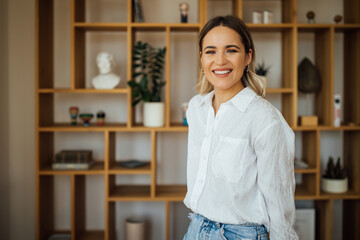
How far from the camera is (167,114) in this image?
8.50ft

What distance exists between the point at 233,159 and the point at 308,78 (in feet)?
5.77

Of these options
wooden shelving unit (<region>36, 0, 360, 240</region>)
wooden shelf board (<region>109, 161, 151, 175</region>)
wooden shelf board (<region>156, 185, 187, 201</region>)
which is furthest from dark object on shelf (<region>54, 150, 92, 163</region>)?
Result: wooden shelf board (<region>156, 185, 187, 201</region>)

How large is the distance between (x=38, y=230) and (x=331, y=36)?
2616 mm

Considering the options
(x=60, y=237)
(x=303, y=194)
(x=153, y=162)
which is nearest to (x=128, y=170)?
(x=153, y=162)

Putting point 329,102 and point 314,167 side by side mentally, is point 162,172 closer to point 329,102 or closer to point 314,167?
point 314,167

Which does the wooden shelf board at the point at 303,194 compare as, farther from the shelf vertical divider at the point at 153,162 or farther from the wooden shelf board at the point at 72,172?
the wooden shelf board at the point at 72,172

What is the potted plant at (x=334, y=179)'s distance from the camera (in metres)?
2.71

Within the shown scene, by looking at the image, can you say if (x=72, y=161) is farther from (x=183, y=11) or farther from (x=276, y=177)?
(x=276, y=177)

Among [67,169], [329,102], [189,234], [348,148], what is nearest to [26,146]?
[67,169]

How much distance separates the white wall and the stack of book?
0.50 metres

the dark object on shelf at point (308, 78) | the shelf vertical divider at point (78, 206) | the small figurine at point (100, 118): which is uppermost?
the dark object on shelf at point (308, 78)

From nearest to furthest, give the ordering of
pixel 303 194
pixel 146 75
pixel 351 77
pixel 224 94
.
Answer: pixel 224 94 < pixel 146 75 < pixel 303 194 < pixel 351 77

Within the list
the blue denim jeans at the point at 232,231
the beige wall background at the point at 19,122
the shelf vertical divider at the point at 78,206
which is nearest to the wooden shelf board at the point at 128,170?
the shelf vertical divider at the point at 78,206

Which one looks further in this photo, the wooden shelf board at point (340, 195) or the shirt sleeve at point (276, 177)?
the wooden shelf board at point (340, 195)
